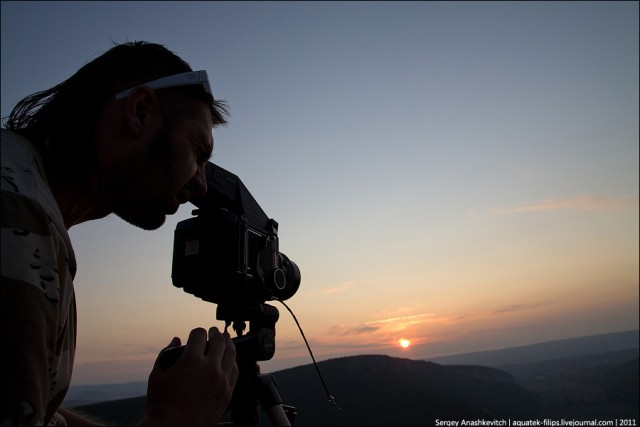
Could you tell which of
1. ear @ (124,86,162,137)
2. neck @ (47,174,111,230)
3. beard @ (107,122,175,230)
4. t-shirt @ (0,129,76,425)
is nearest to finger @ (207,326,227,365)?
t-shirt @ (0,129,76,425)

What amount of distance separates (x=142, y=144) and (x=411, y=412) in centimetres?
3261

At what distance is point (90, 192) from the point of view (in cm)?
184

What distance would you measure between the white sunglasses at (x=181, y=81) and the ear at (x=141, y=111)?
0.07m

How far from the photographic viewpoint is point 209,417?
136 cm

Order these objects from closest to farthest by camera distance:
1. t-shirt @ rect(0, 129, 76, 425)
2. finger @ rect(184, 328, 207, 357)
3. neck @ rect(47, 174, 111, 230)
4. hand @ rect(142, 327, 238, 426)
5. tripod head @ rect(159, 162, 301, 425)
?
t-shirt @ rect(0, 129, 76, 425) → hand @ rect(142, 327, 238, 426) → finger @ rect(184, 328, 207, 357) → neck @ rect(47, 174, 111, 230) → tripod head @ rect(159, 162, 301, 425)

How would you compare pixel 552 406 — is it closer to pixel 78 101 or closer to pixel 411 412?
pixel 411 412

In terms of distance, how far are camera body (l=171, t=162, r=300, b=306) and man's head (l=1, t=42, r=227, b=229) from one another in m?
0.46

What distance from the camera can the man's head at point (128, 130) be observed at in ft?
6.01

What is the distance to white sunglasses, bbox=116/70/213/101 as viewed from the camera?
202 cm

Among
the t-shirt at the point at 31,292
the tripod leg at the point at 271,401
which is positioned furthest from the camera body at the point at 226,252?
the t-shirt at the point at 31,292

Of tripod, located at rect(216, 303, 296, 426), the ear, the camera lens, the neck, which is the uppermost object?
the ear

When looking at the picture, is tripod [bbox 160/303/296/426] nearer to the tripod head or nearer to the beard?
the tripod head

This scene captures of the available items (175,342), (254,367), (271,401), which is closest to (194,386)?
(175,342)

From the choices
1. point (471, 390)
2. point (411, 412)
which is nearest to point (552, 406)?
point (471, 390)
